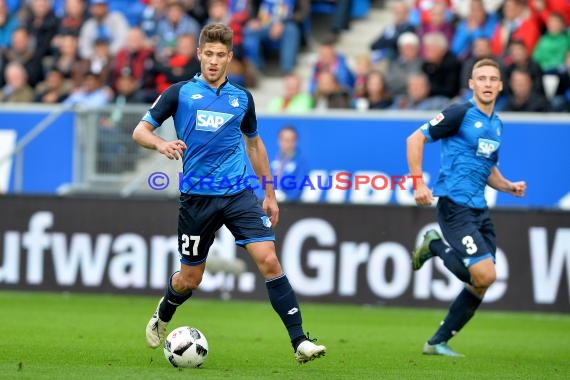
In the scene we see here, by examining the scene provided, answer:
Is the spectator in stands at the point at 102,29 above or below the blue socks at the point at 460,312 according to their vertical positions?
above

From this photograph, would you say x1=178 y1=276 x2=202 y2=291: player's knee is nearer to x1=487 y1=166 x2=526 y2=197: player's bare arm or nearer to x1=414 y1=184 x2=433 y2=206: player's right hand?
x1=414 y1=184 x2=433 y2=206: player's right hand

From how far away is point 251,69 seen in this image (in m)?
20.4

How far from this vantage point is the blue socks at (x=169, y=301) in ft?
31.3

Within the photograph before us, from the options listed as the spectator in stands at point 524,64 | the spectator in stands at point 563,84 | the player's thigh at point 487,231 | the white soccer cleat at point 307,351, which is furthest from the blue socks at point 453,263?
the spectator in stands at point 563,84

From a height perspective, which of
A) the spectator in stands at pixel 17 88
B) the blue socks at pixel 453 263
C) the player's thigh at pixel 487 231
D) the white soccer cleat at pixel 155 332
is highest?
the spectator in stands at pixel 17 88

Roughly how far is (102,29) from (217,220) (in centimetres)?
1323

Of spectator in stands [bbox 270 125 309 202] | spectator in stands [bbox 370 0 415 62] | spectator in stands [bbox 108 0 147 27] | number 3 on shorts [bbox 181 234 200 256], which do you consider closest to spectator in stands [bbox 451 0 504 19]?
spectator in stands [bbox 370 0 415 62]

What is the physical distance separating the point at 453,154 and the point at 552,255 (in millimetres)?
5319

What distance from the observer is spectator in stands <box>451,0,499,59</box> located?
61.9ft

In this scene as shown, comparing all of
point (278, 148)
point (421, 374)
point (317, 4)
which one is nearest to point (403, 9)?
point (317, 4)

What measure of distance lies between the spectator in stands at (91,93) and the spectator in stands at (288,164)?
380 centimetres

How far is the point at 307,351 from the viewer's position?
8.71 meters

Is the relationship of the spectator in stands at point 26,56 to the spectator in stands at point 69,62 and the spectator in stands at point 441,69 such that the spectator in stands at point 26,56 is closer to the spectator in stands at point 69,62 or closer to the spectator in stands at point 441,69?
the spectator in stands at point 69,62

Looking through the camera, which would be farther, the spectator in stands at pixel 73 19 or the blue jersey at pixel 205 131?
the spectator in stands at pixel 73 19
